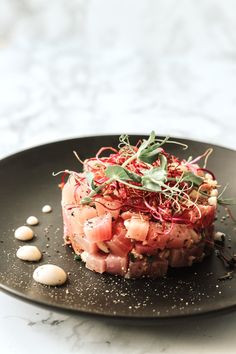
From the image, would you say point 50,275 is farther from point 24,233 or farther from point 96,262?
point 24,233

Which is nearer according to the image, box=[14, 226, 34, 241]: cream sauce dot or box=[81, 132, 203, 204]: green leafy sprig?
box=[81, 132, 203, 204]: green leafy sprig

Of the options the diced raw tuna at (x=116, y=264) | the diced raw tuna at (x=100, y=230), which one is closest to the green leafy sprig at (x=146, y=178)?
the diced raw tuna at (x=100, y=230)

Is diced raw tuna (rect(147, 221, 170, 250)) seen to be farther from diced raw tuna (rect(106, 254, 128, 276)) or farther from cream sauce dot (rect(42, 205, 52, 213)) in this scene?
cream sauce dot (rect(42, 205, 52, 213))

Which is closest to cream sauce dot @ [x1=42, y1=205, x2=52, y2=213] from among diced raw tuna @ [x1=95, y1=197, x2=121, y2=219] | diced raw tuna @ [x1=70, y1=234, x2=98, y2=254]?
diced raw tuna @ [x1=70, y1=234, x2=98, y2=254]

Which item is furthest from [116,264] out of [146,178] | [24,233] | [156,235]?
[24,233]

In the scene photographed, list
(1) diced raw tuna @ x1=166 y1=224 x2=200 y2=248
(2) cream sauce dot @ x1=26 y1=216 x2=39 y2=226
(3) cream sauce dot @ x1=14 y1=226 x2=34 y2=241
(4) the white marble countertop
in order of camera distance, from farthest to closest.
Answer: (4) the white marble countertop
(2) cream sauce dot @ x1=26 y1=216 x2=39 y2=226
(3) cream sauce dot @ x1=14 y1=226 x2=34 y2=241
(1) diced raw tuna @ x1=166 y1=224 x2=200 y2=248

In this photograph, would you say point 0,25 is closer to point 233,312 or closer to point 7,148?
point 7,148
